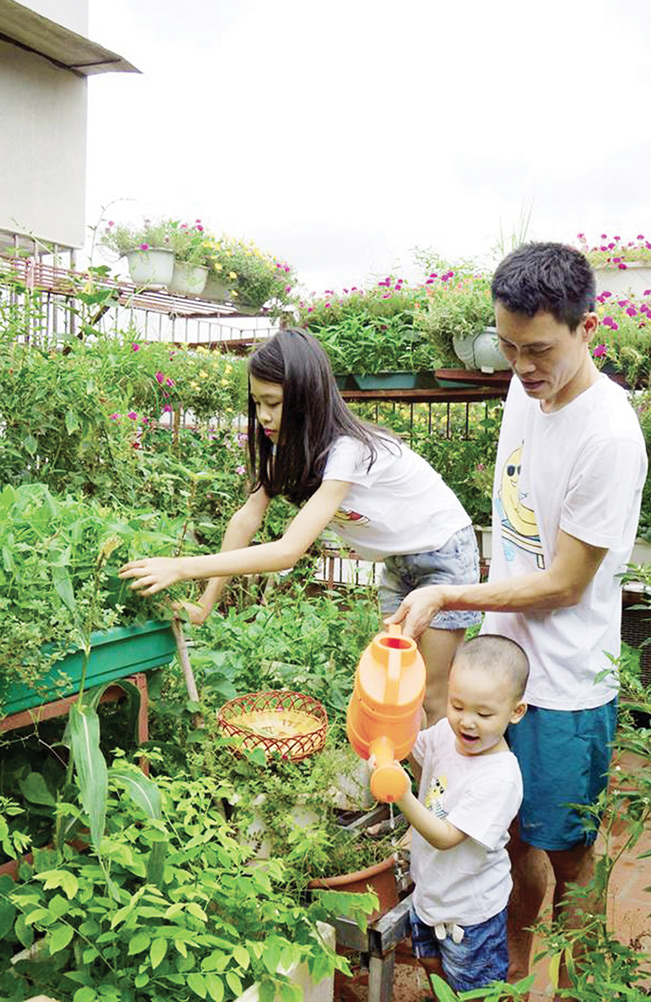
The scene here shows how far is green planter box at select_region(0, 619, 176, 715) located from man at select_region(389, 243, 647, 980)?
435mm

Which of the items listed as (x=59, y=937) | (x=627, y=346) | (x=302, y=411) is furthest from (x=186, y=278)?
(x=59, y=937)

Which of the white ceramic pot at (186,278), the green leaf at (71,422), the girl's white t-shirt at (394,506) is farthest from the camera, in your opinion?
the white ceramic pot at (186,278)

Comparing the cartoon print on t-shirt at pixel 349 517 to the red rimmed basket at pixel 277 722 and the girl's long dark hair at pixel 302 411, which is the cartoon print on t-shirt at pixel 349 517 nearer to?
the girl's long dark hair at pixel 302 411

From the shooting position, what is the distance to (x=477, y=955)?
1.59 metres

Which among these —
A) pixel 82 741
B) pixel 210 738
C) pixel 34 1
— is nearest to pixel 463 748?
pixel 210 738

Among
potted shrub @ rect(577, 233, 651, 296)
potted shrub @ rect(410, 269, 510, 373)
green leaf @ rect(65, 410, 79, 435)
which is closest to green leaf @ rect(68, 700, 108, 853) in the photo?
green leaf @ rect(65, 410, 79, 435)

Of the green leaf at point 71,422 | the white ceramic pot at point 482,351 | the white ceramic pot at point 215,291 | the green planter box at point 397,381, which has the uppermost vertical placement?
the white ceramic pot at point 215,291

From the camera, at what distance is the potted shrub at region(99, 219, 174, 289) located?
17.3 feet

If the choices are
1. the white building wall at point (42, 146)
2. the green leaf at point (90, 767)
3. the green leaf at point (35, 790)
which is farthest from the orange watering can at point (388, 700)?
the white building wall at point (42, 146)

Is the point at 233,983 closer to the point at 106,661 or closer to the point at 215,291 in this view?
the point at 106,661

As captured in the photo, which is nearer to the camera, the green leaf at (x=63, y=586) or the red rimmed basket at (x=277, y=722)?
the green leaf at (x=63, y=586)

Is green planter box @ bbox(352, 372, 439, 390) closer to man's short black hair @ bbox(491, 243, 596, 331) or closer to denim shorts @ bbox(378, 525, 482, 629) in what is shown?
denim shorts @ bbox(378, 525, 482, 629)

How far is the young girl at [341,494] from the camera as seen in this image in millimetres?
1963

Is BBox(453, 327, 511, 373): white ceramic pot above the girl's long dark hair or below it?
above
